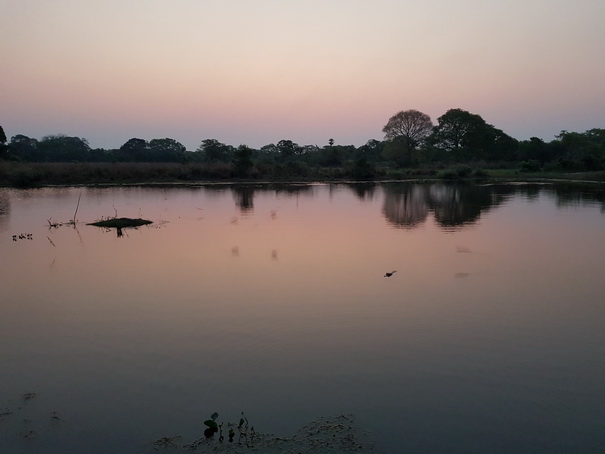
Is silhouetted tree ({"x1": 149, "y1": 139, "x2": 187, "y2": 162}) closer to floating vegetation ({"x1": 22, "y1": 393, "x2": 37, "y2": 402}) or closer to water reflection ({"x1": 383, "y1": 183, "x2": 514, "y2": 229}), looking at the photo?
water reflection ({"x1": 383, "y1": 183, "x2": 514, "y2": 229})

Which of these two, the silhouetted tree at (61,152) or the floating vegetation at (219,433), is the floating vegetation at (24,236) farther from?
the silhouetted tree at (61,152)

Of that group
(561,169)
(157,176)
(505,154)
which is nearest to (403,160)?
(505,154)

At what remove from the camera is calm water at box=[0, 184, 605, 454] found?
5.02 metres

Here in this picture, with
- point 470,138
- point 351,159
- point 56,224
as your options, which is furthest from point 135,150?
point 56,224

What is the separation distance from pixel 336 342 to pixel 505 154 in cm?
8371

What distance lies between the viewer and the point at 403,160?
79938 millimetres

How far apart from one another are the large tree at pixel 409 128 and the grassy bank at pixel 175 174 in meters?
18.2

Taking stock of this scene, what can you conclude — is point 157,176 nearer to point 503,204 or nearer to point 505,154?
point 503,204

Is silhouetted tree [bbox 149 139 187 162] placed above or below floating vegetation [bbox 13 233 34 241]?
above

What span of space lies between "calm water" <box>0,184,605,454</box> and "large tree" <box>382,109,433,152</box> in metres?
68.5

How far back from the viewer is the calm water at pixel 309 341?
5.02 m

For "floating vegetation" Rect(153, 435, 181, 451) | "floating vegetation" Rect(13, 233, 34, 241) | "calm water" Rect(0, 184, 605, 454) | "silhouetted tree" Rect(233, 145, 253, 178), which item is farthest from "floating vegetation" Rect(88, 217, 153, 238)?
"silhouetted tree" Rect(233, 145, 253, 178)

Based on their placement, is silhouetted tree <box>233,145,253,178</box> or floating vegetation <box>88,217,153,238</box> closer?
floating vegetation <box>88,217,153,238</box>

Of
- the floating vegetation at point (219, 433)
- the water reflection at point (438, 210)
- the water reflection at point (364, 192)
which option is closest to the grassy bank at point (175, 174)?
the water reflection at point (364, 192)
